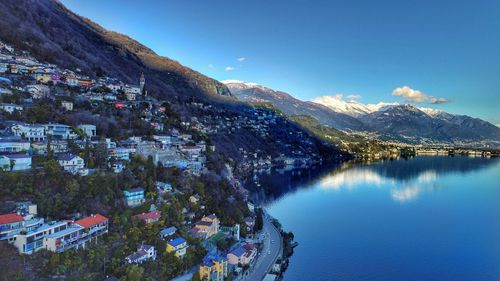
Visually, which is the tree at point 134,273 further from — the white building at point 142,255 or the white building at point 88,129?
the white building at point 88,129

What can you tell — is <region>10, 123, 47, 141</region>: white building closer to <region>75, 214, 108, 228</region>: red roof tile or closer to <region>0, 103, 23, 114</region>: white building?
<region>0, 103, 23, 114</region>: white building

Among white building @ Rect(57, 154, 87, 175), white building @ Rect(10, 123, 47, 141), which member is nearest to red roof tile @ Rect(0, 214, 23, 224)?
white building @ Rect(57, 154, 87, 175)

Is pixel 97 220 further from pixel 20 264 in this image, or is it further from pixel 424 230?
pixel 424 230

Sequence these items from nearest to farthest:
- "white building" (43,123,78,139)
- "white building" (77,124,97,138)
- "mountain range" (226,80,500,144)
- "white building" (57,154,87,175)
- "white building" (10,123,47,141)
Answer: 1. "white building" (57,154,87,175)
2. "white building" (10,123,47,141)
3. "white building" (43,123,78,139)
4. "white building" (77,124,97,138)
5. "mountain range" (226,80,500,144)

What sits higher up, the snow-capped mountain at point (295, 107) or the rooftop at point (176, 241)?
the snow-capped mountain at point (295, 107)

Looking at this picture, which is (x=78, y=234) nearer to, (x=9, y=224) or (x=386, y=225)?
(x=9, y=224)

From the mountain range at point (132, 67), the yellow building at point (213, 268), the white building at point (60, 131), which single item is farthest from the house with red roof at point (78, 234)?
the mountain range at point (132, 67)

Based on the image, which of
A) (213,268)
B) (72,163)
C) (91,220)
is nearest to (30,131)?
(72,163)
